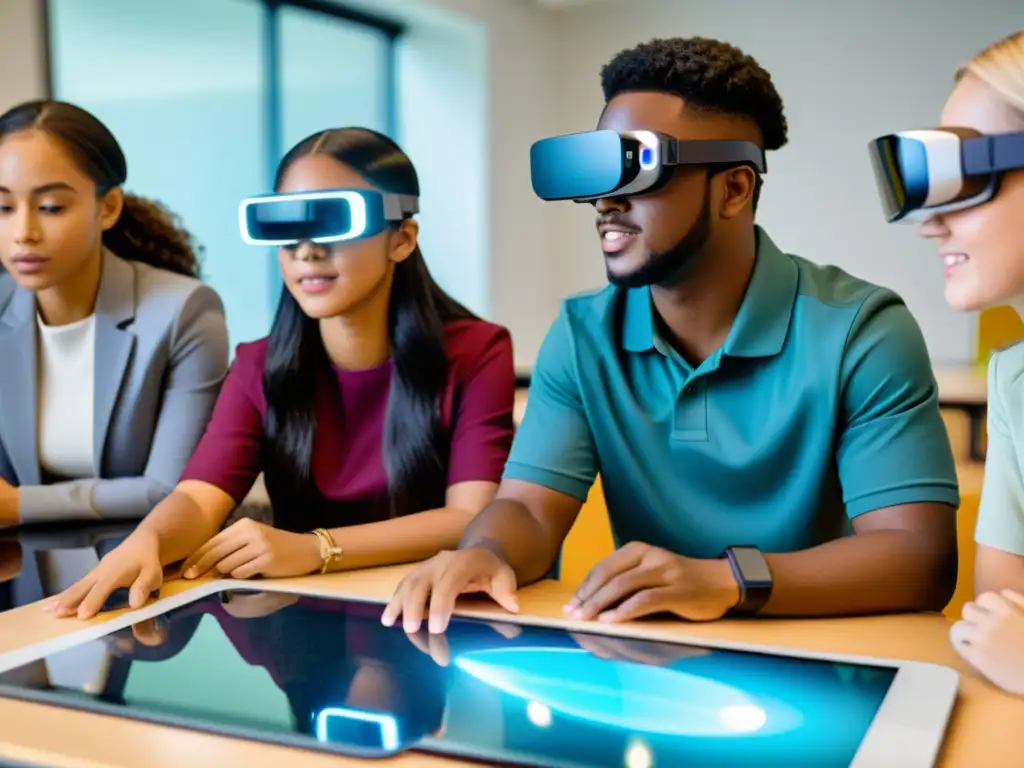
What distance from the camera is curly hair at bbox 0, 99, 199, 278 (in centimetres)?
169

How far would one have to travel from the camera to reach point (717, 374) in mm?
1291

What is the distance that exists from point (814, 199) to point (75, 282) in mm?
3600

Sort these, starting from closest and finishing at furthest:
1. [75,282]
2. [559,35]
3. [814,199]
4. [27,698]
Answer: [27,698], [75,282], [814,199], [559,35]

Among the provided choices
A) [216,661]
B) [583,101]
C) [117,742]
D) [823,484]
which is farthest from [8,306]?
[583,101]

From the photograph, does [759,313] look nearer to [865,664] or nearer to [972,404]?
[865,664]

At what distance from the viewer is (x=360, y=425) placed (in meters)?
1.61

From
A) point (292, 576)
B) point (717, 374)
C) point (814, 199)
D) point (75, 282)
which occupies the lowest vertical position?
point (292, 576)

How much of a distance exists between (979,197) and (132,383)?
4.56ft

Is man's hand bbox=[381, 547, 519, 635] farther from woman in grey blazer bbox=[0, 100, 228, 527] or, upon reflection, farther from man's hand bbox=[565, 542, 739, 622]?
woman in grey blazer bbox=[0, 100, 228, 527]

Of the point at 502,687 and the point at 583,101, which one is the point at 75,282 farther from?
the point at 583,101

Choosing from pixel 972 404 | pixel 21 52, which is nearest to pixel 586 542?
pixel 972 404

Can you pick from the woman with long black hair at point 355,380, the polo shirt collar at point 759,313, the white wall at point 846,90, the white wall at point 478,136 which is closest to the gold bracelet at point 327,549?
the woman with long black hair at point 355,380

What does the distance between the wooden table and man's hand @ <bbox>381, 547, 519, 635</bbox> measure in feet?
0.11

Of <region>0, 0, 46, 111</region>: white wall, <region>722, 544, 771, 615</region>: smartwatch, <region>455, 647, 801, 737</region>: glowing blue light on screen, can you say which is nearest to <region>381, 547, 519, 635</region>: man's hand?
<region>455, 647, 801, 737</region>: glowing blue light on screen
